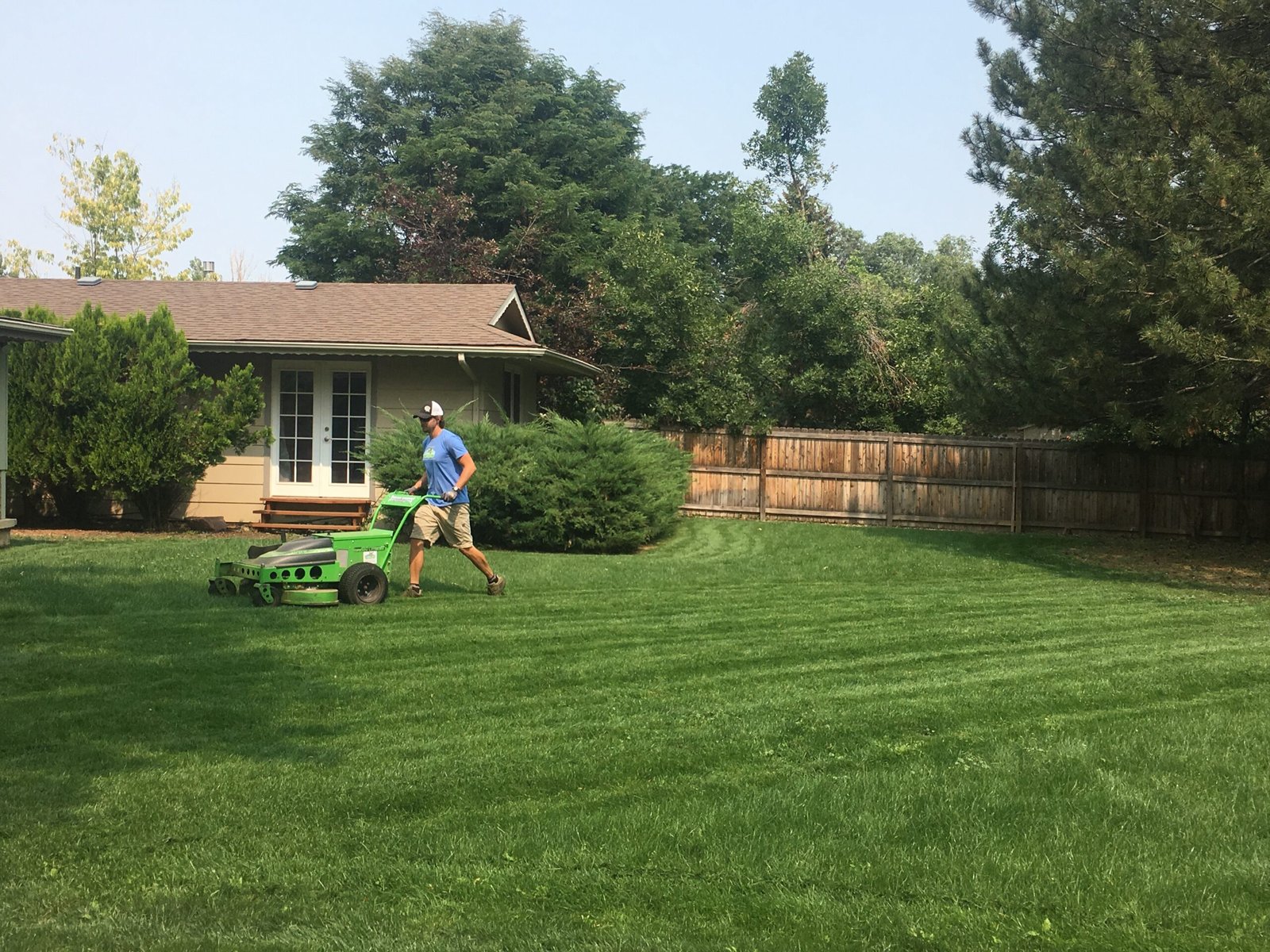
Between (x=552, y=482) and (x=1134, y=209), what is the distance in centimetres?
773

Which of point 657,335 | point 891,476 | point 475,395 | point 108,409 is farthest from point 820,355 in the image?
point 108,409

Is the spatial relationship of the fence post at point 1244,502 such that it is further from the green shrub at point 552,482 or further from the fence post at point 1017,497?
the green shrub at point 552,482

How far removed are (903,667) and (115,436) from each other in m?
12.1

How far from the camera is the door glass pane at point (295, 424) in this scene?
18.5 m

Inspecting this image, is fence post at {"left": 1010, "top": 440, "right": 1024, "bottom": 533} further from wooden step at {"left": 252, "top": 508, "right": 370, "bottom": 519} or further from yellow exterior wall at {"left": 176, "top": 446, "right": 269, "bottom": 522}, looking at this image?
yellow exterior wall at {"left": 176, "top": 446, "right": 269, "bottom": 522}

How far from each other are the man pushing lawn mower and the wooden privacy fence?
11812 mm

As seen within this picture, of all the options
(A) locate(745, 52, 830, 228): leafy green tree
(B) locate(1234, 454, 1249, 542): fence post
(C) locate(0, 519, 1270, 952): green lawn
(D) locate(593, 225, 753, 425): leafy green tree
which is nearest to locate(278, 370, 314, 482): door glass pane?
(D) locate(593, 225, 753, 425): leafy green tree

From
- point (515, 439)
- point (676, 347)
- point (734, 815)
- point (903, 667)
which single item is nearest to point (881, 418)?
point (676, 347)

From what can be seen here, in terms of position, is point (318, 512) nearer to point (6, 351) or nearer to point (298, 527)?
point (298, 527)

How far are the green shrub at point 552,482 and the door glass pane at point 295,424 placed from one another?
225 centimetres

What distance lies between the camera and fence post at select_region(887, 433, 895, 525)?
22016 mm

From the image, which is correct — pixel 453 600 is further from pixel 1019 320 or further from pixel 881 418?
pixel 881 418

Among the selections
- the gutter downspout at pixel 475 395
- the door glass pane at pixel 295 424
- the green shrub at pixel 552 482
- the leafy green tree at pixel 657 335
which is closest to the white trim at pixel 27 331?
the green shrub at pixel 552 482

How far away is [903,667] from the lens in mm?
8484
